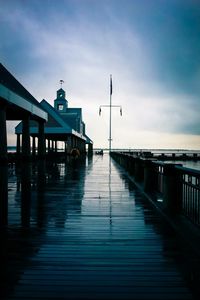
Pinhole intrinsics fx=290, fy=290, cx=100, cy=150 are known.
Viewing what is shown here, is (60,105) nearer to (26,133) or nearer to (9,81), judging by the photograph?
(26,133)

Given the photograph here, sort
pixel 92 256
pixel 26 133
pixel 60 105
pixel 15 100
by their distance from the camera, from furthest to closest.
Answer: pixel 60 105
pixel 26 133
pixel 15 100
pixel 92 256

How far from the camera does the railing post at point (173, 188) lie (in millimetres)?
7242

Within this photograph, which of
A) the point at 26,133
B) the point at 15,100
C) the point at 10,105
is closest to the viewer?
the point at 15,100

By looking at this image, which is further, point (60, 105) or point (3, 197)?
point (60, 105)

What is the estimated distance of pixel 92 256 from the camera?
187 inches

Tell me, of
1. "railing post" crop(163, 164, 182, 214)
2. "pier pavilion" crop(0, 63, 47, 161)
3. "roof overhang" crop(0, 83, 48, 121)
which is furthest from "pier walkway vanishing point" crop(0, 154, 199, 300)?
"roof overhang" crop(0, 83, 48, 121)

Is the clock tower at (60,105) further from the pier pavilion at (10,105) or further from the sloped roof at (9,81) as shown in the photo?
the sloped roof at (9,81)

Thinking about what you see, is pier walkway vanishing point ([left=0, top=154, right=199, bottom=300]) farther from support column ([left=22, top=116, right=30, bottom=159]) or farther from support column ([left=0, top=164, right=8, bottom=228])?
support column ([left=22, top=116, right=30, bottom=159])

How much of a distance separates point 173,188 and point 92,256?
328 centimetres

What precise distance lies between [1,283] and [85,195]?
7404 mm

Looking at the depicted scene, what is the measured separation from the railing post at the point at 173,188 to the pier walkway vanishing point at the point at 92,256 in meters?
0.50

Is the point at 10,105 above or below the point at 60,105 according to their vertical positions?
below

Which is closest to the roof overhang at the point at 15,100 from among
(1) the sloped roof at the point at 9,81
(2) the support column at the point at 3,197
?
(1) the sloped roof at the point at 9,81

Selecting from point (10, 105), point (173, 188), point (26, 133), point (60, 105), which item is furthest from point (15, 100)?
point (60, 105)
